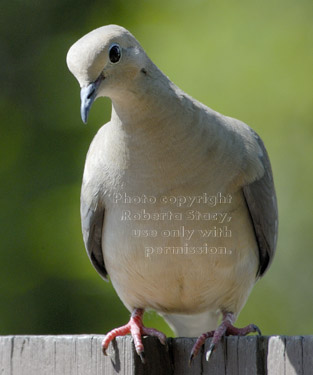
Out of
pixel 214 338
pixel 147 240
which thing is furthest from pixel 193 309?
pixel 214 338

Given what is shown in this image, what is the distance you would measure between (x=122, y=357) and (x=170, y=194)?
1137 millimetres

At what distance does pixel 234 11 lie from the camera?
24.6 feet

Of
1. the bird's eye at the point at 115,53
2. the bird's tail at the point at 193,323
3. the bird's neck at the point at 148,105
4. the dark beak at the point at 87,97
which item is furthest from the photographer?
the bird's tail at the point at 193,323

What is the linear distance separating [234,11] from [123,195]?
148 inches

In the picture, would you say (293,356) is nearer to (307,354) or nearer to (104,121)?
(307,354)

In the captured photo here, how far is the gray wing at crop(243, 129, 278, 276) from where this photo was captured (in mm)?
4348

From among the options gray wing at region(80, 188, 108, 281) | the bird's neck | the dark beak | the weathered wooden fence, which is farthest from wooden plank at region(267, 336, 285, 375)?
gray wing at region(80, 188, 108, 281)

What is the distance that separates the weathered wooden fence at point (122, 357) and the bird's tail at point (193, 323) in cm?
151

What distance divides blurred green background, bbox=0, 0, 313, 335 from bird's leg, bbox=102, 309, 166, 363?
9.72 feet

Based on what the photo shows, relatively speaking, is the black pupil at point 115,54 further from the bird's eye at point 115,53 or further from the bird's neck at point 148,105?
the bird's neck at point 148,105

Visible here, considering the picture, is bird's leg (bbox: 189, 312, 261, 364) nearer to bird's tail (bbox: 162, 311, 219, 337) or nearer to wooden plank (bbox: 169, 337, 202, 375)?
wooden plank (bbox: 169, 337, 202, 375)

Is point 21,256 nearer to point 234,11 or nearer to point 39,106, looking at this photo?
point 39,106

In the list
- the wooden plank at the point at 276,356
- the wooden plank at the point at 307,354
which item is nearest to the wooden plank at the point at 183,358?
the wooden plank at the point at 276,356

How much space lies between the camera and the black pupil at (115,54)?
12.2 feet
